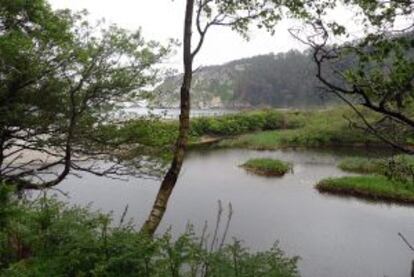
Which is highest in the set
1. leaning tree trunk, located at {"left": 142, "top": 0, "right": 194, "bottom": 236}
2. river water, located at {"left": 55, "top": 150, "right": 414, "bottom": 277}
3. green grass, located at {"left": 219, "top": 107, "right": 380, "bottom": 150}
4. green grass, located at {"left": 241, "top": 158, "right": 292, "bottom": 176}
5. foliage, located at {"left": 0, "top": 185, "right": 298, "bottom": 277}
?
leaning tree trunk, located at {"left": 142, "top": 0, "right": 194, "bottom": 236}

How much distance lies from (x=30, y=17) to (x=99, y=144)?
3.86 meters

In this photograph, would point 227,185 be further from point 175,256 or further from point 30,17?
point 175,256

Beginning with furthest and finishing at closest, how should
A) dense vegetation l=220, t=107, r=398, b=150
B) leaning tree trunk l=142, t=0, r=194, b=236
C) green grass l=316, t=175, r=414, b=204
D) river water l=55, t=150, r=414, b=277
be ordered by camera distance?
dense vegetation l=220, t=107, r=398, b=150, green grass l=316, t=175, r=414, b=204, river water l=55, t=150, r=414, b=277, leaning tree trunk l=142, t=0, r=194, b=236

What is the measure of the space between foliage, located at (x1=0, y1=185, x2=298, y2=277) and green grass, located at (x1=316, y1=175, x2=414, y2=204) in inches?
891

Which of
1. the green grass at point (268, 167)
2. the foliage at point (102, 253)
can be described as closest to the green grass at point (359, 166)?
the green grass at point (268, 167)

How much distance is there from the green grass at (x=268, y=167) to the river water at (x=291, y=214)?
0.92 metres

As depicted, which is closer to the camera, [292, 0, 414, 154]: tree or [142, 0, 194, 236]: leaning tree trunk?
[292, 0, 414, 154]: tree

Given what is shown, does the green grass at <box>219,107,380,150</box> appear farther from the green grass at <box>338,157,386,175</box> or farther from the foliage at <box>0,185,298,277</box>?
the foliage at <box>0,185,298,277</box>

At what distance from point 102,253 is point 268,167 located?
30541 millimetres

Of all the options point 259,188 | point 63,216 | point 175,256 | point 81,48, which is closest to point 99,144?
point 81,48

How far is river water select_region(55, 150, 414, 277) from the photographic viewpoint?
18703 mm

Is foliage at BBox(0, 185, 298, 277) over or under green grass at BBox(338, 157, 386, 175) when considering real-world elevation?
over

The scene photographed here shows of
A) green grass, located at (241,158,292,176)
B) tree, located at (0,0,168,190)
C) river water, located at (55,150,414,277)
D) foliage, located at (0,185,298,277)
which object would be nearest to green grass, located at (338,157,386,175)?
river water, located at (55,150,414,277)

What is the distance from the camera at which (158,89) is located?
13.7m
